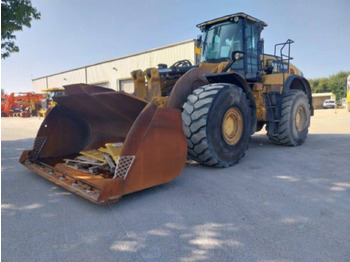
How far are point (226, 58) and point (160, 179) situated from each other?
3421mm

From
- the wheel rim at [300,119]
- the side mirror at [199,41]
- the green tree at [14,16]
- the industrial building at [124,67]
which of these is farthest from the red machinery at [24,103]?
the wheel rim at [300,119]

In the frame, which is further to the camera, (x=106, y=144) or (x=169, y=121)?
(x=106, y=144)

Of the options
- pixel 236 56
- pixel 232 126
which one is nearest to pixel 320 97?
pixel 236 56

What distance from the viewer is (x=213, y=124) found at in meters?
4.36

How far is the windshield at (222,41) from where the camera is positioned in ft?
19.3

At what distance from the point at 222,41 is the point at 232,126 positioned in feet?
7.01

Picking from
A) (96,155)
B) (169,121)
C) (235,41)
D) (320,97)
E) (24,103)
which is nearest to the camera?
(169,121)

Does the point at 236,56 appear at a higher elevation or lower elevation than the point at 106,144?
higher

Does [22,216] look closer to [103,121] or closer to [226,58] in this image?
[103,121]

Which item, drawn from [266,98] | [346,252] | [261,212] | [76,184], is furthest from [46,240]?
[266,98]

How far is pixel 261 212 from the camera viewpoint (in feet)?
9.74

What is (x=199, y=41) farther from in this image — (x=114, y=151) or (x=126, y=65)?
(x=126, y=65)

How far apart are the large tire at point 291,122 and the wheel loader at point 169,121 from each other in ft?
0.08

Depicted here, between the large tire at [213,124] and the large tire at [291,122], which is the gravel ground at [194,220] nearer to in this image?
the large tire at [213,124]
